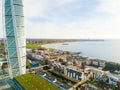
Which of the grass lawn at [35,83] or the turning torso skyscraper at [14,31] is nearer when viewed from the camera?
the grass lawn at [35,83]

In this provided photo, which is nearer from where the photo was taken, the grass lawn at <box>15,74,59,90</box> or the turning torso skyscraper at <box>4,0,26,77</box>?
the grass lawn at <box>15,74,59,90</box>

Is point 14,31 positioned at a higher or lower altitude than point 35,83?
higher

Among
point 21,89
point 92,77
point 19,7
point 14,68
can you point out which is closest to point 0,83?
point 14,68

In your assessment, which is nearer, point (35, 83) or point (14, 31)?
point (35, 83)

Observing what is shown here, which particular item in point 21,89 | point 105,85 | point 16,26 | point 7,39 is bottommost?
point 105,85

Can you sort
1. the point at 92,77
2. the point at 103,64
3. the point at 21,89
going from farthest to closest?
the point at 103,64 → the point at 92,77 → the point at 21,89

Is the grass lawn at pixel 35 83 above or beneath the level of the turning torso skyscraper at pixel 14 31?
beneath

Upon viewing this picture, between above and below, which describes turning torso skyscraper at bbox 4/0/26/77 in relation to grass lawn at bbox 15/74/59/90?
above

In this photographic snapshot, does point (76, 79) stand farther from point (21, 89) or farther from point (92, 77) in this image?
point (21, 89)
